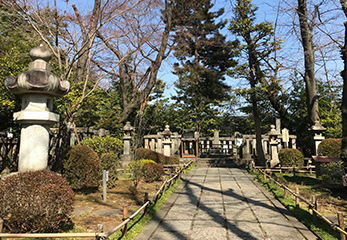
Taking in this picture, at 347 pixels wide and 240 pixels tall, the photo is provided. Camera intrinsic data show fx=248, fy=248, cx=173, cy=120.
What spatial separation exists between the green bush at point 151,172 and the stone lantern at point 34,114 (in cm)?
501

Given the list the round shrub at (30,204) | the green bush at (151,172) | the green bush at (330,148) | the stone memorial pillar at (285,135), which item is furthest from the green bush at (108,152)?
the stone memorial pillar at (285,135)

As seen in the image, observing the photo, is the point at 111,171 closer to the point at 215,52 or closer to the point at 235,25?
the point at 235,25

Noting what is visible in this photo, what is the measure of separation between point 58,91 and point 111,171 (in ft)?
14.2

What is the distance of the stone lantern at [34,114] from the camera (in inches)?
172

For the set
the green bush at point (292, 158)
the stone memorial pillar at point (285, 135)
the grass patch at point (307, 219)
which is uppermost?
the stone memorial pillar at point (285, 135)

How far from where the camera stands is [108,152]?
10102mm

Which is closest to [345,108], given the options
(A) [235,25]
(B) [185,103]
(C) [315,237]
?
(C) [315,237]

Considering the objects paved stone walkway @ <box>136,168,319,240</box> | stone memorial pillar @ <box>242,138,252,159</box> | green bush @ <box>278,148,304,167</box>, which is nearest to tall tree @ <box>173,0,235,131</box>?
stone memorial pillar @ <box>242,138,252,159</box>

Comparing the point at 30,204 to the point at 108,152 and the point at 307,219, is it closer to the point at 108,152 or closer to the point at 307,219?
the point at 307,219

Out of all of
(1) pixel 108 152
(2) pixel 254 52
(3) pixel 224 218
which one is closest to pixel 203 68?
(2) pixel 254 52

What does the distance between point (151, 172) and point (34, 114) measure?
554cm

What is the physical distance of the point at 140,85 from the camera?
1755 centimetres

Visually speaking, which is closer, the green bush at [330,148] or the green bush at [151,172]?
the green bush at [151,172]

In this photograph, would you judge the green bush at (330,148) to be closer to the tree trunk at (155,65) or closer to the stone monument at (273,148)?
the stone monument at (273,148)
